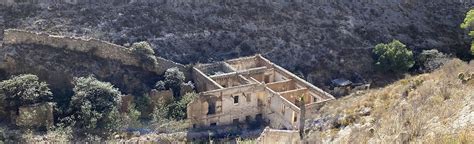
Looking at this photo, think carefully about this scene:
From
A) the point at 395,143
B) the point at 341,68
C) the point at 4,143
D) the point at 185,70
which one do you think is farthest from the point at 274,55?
the point at 395,143

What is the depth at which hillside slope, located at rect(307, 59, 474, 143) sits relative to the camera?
50.5ft

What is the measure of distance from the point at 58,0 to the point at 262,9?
56.4 feet

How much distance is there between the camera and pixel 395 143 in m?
15.1

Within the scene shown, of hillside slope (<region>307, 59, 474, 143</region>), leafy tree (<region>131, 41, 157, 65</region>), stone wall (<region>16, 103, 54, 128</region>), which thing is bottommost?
stone wall (<region>16, 103, 54, 128</region>)

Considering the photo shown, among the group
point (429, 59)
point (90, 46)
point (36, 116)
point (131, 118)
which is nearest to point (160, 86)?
point (131, 118)

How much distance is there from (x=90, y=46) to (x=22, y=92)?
6.74 meters

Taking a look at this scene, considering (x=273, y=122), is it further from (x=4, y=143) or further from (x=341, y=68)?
(x=4, y=143)

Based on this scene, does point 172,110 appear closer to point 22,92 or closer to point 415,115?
point 22,92

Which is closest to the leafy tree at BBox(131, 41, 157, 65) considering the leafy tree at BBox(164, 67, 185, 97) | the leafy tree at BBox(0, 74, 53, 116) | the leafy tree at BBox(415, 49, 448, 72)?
the leafy tree at BBox(164, 67, 185, 97)

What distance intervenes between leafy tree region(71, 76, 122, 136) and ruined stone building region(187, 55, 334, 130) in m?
4.83

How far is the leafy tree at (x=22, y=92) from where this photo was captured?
114 ft

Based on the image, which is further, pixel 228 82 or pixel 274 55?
pixel 274 55

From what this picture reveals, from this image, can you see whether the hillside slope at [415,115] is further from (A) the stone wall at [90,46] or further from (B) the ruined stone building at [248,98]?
(A) the stone wall at [90,46]

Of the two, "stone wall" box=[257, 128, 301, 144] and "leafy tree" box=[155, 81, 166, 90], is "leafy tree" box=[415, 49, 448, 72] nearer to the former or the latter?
"stone wall" box=[257, 128, 301, 144]
